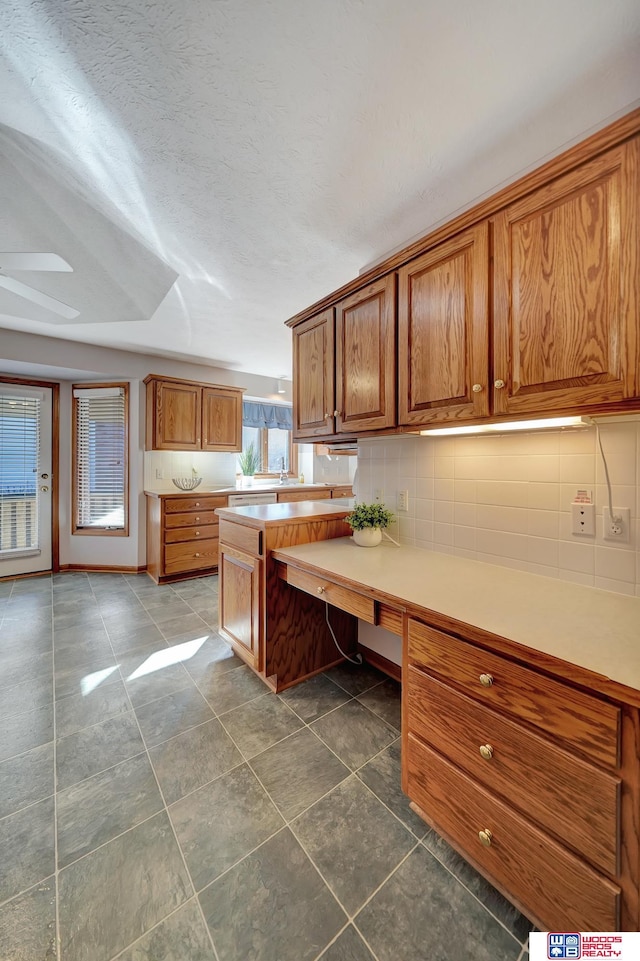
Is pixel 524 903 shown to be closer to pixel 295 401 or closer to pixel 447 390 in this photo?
pixel 447 390

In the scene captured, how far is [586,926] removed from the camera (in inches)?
32.1

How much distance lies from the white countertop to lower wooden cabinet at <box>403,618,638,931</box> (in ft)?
0.25

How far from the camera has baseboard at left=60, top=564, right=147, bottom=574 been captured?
13.5ft

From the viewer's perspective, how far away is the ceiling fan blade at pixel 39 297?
2.35 m

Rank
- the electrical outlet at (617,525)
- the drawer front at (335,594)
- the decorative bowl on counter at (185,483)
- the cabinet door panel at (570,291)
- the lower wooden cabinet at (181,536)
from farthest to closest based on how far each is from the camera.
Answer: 1. the decorative bowl on counter at (185,483)
2. the lower wooden cabinet at (181,536)
3. the drawer front at (335,594)
4. the electrical outlet at (617,525)
5. the cabinet door panel at (570,291)

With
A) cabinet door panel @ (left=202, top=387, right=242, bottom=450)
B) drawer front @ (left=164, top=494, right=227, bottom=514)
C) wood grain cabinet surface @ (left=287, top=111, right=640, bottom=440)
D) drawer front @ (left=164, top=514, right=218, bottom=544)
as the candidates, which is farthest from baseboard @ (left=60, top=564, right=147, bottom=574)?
wood grain cabinet surface @ (left=287, top=111, right=640, bottom=440)

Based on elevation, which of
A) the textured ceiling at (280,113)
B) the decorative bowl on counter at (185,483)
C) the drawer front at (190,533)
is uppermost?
the textured ceiling at (280,113)

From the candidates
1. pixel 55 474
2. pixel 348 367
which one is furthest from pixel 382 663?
pixel 55 474

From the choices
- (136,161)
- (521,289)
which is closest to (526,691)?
(521,289)

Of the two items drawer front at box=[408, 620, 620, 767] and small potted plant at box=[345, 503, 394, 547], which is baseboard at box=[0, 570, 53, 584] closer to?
small potted plant at box=[345, 503, 394, 547]

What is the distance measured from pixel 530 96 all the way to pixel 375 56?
538 mm

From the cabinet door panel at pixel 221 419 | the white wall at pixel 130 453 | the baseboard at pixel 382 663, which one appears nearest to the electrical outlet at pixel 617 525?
the baseboard at pixel 382 663

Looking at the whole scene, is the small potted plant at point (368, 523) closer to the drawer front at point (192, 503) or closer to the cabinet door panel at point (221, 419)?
the drawer front at point (192, 503)

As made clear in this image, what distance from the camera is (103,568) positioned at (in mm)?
4164
